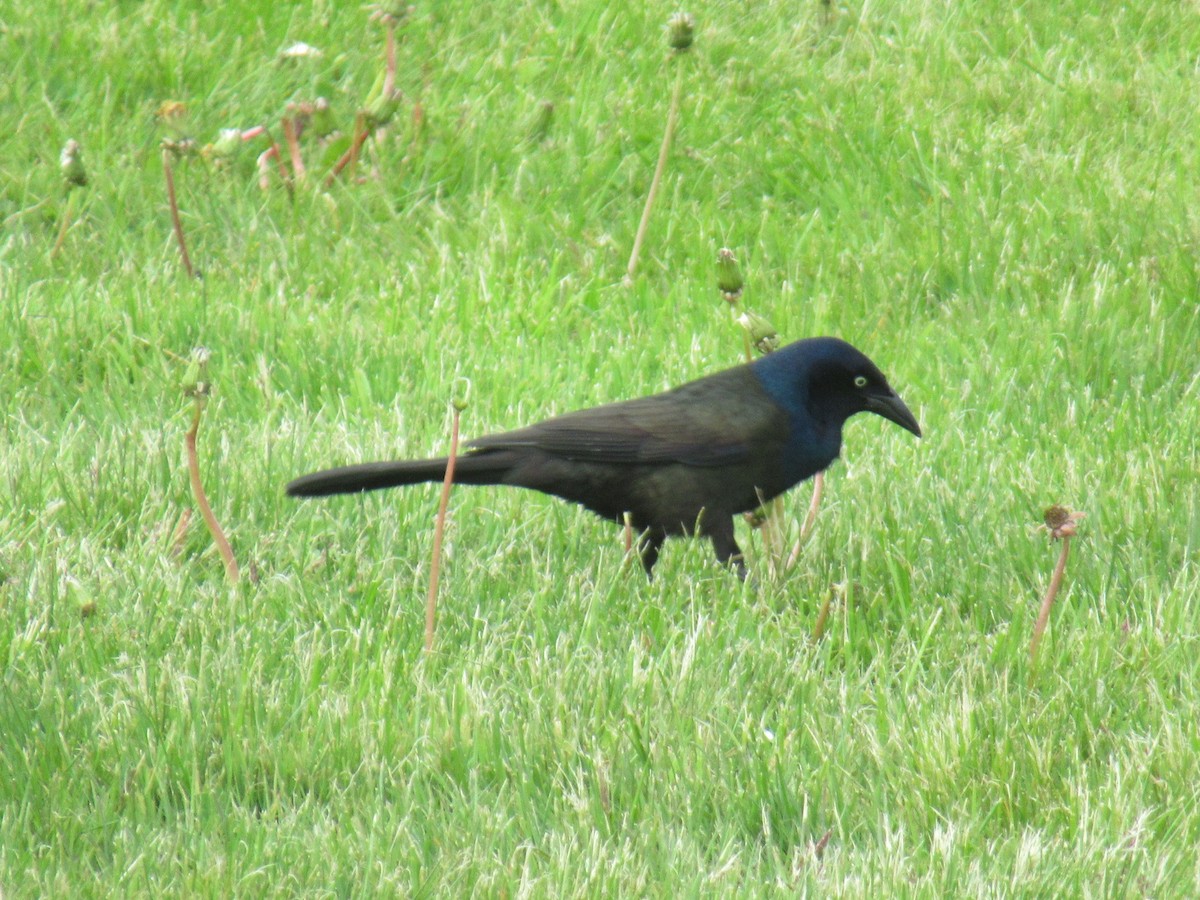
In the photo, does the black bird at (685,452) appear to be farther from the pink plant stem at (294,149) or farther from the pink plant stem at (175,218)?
the pink plant stem at (294,149)

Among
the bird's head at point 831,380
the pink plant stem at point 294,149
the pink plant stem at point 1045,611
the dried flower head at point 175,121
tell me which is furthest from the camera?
the pink plant stem at point 294,149

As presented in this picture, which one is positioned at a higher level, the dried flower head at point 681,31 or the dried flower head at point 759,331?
the dried flower head at point 681,31

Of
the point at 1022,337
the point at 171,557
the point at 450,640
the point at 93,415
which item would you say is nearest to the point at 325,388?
the point at 93,415

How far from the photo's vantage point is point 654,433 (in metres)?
4.48

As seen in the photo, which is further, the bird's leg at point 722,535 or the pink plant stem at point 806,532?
the bird's leg at point 722,535

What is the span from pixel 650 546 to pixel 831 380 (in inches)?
28.2

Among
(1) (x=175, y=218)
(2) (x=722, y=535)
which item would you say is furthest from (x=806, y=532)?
(1) (x=175, y=218)

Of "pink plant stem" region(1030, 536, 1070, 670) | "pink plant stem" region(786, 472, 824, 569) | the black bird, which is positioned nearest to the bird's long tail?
the black bird

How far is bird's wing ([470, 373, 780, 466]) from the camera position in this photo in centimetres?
436

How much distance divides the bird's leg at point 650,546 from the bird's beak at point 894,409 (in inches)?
28.2

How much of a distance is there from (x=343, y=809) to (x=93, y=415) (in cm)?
242

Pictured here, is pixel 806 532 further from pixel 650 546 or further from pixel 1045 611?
pixel 1045 611

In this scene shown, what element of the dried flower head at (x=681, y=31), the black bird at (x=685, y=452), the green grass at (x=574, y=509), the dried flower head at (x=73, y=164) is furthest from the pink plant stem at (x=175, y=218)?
the black bird at (x=685, y=452)

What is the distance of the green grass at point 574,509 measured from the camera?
3.04 meters
